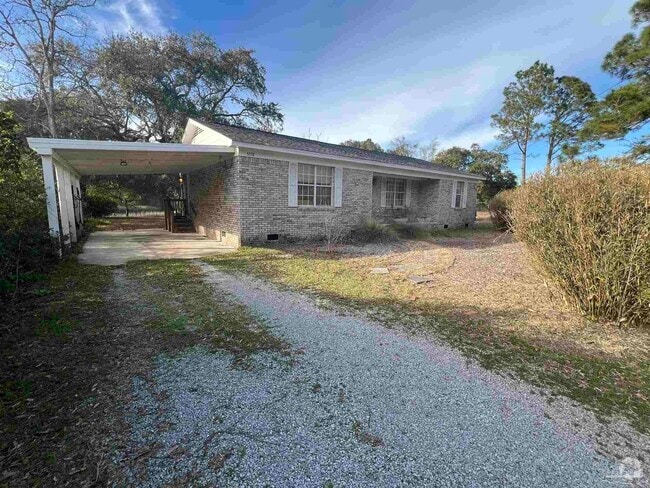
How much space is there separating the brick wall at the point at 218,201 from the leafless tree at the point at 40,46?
10877 mm

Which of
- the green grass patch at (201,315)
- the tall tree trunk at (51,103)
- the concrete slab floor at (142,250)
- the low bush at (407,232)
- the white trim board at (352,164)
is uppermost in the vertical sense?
the tall tree trunk at (51,103)

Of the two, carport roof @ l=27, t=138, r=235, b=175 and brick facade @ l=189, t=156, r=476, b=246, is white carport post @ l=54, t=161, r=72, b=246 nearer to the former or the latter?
carport roof @ l=27, t=138, r=235, b=175

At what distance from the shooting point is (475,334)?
3.58m

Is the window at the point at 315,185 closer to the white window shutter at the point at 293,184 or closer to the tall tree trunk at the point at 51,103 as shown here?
the white window shutter at the point at 293,184

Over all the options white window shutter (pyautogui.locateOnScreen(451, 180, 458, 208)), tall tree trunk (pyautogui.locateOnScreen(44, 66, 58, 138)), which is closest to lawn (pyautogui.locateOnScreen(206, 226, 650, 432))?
white window shutter (pyautogui.locateOnScreen(451, 180, 458, 208))

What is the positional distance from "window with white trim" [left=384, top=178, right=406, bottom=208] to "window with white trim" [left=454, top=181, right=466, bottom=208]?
10.6ft

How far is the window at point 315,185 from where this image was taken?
10578mm

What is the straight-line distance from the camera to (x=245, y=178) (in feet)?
30.5

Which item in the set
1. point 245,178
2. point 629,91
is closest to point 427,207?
point 629,91

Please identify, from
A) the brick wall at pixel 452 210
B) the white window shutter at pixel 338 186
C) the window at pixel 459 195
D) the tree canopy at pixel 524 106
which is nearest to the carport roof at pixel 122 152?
the white window shutter at pixel 338 186

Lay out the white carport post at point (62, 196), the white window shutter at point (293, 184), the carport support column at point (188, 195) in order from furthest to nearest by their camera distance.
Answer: the carport support column at point (188, 195), the white window shutter at point (293, 184), the white carport post at point (62, 196)

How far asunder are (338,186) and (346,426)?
997 cm

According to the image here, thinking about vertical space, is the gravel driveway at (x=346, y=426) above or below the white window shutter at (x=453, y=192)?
below

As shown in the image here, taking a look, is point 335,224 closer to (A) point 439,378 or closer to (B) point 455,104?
(A) point 439,378
